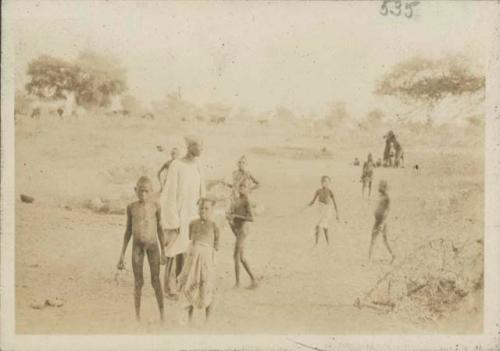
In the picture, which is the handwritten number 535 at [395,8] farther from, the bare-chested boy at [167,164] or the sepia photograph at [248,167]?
the bare-chested boy at [167,164]

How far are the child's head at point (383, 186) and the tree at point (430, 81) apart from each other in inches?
21.0

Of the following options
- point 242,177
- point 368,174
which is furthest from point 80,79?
point 368,174

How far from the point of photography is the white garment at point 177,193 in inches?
184

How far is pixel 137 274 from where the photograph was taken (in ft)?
15.2

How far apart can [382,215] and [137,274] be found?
159 centimetres

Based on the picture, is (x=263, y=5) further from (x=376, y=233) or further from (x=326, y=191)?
(x=376, y=233)

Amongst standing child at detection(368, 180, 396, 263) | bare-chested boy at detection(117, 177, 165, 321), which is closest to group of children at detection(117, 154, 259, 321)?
bare-chested boy at detection(117, 177, 165, 321)

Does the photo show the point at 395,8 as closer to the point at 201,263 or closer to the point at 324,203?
the point at 324,203

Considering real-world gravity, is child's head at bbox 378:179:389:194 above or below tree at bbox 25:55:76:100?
below

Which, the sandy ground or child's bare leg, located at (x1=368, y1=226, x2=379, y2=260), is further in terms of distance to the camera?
child's bare leg, located at (x1=368, y1=226, x2=379, y2=260)

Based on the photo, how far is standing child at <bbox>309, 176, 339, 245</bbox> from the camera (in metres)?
4.72

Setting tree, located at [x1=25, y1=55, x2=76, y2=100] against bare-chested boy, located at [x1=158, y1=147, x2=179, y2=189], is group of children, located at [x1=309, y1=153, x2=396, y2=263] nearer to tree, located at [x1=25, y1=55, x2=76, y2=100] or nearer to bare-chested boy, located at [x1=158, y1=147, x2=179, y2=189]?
bare-chested boy, located at [x1=158, y1=147, x2=179, y2=189]

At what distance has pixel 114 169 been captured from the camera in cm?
463

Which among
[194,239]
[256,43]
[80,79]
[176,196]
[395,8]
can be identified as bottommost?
[194,239]
